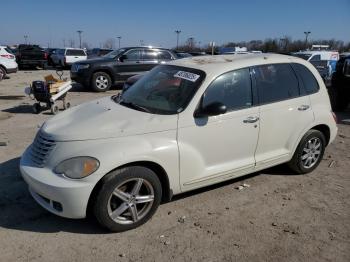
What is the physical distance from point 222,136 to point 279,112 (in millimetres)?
986

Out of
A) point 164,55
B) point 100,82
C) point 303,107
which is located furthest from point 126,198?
point 164,55

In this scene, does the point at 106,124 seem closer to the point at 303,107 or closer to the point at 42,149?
the point at 42,149

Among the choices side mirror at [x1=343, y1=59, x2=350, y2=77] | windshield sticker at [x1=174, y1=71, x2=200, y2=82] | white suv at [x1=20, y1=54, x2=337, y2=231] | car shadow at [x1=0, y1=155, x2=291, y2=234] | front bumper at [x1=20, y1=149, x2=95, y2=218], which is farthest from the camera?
side mirror at [x1=343, y1=59, x2=350, y2=77]

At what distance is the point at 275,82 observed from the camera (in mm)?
4867

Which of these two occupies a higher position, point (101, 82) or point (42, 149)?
point (42, 149)

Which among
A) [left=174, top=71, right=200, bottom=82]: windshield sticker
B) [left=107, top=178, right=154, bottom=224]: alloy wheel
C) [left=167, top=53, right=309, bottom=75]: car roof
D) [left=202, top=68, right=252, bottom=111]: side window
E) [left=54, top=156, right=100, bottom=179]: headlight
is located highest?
[left=167, top=53, right=309, bottom=75]: car roof

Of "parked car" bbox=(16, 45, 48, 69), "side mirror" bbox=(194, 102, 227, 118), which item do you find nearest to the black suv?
"side mirror" bbox=(194, 102, 227, 118)

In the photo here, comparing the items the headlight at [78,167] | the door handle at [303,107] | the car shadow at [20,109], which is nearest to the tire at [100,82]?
the car shadow at [20,109]

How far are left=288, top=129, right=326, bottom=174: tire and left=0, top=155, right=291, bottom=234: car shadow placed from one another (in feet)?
3.44

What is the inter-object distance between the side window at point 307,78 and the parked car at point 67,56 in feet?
83.2

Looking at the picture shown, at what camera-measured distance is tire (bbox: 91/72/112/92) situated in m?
14.1

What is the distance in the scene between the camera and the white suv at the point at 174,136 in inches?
142

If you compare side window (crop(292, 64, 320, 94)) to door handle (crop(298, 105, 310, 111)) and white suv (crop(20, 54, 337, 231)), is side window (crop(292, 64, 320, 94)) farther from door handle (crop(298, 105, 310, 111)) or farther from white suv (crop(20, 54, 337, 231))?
door handle (crop(298, 105, 310, 111))

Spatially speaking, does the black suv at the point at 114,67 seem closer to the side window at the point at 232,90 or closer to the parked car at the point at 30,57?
the side window at the point at 232,90
